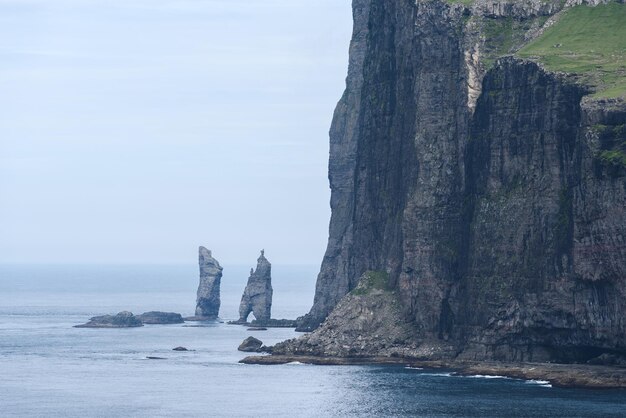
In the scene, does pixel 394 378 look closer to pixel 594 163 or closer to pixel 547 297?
pixel 547 297

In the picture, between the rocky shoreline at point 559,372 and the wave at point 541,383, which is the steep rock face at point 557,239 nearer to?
the rocky shoreline at point 559,372

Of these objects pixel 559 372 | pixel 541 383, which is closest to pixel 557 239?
pixel 559 372

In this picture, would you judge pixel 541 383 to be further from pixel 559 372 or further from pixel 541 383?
pixel 559 372

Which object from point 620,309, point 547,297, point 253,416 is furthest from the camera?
point 547,297

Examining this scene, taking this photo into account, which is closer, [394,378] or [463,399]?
[463,399]

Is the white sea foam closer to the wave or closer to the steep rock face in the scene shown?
the wave

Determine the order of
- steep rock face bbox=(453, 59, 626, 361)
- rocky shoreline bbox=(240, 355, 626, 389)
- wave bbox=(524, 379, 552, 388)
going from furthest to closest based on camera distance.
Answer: wave bbox=(524, 379, 552, 388) → steep rock face bbox=(453, 59, 626, 361) → rocky shoreline bbox=(240, 355, 626, 389)

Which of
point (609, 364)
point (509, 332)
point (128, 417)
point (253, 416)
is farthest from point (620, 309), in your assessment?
point (128, 417)

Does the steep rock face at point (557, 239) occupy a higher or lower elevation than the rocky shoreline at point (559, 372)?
higher

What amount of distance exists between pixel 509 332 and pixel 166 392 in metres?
42.6

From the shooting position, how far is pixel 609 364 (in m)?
185

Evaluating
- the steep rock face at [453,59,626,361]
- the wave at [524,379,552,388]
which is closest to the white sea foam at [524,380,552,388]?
the wave at [524,379,552,388]

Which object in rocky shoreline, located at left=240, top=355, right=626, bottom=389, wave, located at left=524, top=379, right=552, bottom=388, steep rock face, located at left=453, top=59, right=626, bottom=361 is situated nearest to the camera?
rocky shoreline, located at left=240, top=355, right=626, bottom=389

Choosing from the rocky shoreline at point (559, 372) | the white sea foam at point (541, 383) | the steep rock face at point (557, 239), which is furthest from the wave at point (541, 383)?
the steep rock face at point (557, 239)
